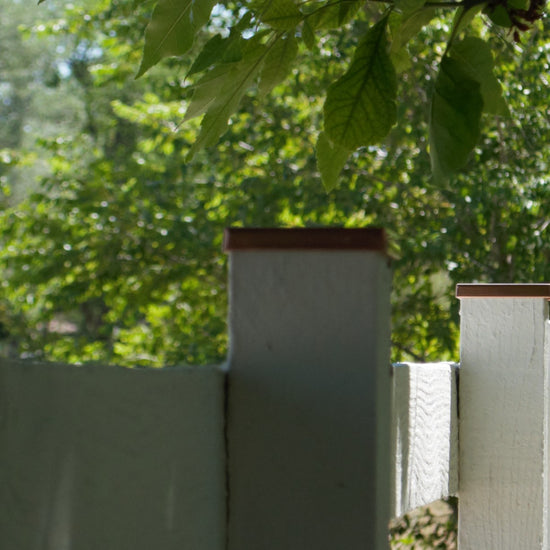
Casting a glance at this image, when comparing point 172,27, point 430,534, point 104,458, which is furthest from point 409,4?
point 430,534

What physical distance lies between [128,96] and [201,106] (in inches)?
639

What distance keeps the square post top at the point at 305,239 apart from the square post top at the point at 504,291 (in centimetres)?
107

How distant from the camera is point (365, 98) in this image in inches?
41.7

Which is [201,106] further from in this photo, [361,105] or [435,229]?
[435,229]

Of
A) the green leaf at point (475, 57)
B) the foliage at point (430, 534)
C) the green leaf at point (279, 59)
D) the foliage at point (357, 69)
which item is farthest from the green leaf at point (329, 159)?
the foliage at point (430, 534)

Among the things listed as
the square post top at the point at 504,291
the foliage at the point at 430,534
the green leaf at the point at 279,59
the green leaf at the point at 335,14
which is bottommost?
the foliage at the point at 430,534

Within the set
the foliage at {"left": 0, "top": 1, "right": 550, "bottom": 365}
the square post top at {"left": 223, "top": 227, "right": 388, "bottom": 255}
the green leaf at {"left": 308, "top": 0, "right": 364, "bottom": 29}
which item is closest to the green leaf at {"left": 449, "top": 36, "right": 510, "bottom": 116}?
the green leaf at {"left": 308, "top": 0, "right": 364, "bottom": 29}

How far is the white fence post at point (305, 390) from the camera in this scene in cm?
91

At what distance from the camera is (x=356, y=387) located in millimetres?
909

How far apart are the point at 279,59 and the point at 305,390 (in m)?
0.54

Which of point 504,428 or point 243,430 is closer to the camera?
point 243,430

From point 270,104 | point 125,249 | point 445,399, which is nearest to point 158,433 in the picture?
point 445,399

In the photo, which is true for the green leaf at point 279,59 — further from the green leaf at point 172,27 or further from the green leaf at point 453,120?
the green leaf at point 453,120

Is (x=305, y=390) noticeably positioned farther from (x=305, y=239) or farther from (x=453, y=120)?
(x=453, y=120)
